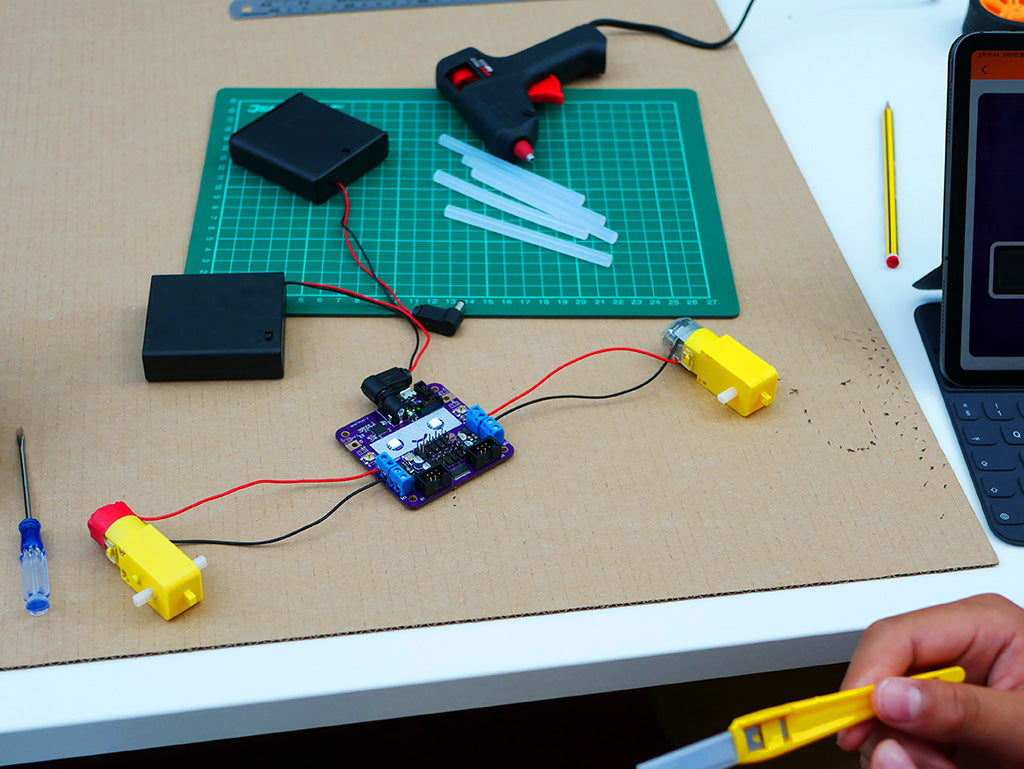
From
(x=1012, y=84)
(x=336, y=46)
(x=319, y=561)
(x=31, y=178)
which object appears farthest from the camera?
(x=336, y=46)

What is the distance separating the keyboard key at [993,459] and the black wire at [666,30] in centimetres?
77

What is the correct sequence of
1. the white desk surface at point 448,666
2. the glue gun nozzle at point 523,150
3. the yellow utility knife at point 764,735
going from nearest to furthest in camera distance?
the yellow utility knife at point 764,735
the white desk surface at point 448,666
the glue gun nozzle at point 523,150

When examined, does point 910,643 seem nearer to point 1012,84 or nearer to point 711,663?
point 711,663

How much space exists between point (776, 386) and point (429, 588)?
384mm

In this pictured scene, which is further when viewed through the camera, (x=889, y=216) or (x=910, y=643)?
(x=889, y=216)

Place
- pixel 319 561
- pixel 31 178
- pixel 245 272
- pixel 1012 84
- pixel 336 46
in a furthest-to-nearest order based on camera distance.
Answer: pixel 336 46
pixel 31 178
pixel 245 272
pixel 1012 84
pixel 319 561

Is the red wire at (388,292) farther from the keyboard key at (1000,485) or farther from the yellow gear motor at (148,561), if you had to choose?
the keyboard key at (1000,485)

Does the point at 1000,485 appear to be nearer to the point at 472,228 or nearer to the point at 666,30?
the point at 472,228

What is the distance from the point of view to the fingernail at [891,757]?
0.60 metres

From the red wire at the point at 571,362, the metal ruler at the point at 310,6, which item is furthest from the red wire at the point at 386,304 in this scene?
the metal ruler at the point at 310,6

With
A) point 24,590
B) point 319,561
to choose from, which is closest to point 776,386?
point 319,561

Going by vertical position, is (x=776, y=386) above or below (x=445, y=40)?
below

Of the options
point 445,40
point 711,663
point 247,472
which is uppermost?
point 445,40

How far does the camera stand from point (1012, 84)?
2.88 feet
